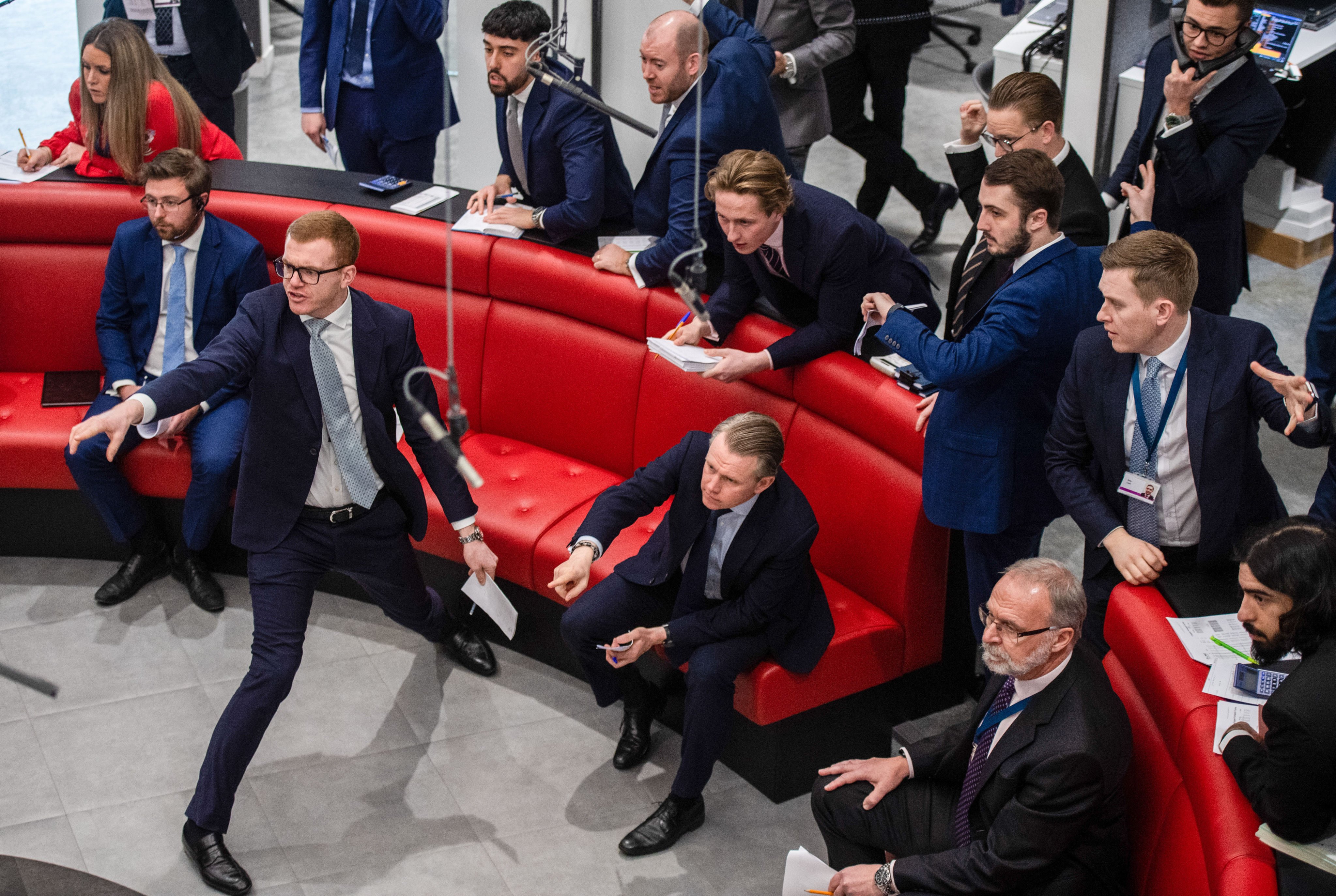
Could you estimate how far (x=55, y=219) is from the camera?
4.43 m

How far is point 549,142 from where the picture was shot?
4.16 meters

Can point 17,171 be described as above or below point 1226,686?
above

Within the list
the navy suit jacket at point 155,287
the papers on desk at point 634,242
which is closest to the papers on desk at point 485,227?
the papers on desk at point 634,242

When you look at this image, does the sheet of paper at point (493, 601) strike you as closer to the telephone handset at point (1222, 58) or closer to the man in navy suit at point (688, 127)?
the man in navy suit at point (688, 127)

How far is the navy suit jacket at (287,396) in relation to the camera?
321cm

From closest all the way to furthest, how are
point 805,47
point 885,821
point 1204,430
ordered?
point 1204,430, point 885,821, point 805,47

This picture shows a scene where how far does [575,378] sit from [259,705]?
4.65 ft

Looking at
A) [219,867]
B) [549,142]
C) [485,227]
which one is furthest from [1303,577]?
[485,227]

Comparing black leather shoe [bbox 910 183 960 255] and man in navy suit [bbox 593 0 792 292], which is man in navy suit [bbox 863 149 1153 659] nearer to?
man in navy suit [bbox 593 0 792 292]

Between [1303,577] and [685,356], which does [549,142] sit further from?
[1303,577]

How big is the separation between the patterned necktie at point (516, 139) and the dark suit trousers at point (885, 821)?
7.20ft

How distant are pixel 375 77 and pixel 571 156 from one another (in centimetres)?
124

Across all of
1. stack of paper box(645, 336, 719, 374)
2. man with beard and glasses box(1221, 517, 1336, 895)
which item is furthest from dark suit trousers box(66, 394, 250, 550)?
man with beard and glasses box(1221, 517, 1336, 895)

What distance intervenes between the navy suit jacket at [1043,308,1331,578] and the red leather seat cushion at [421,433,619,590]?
148 cm
